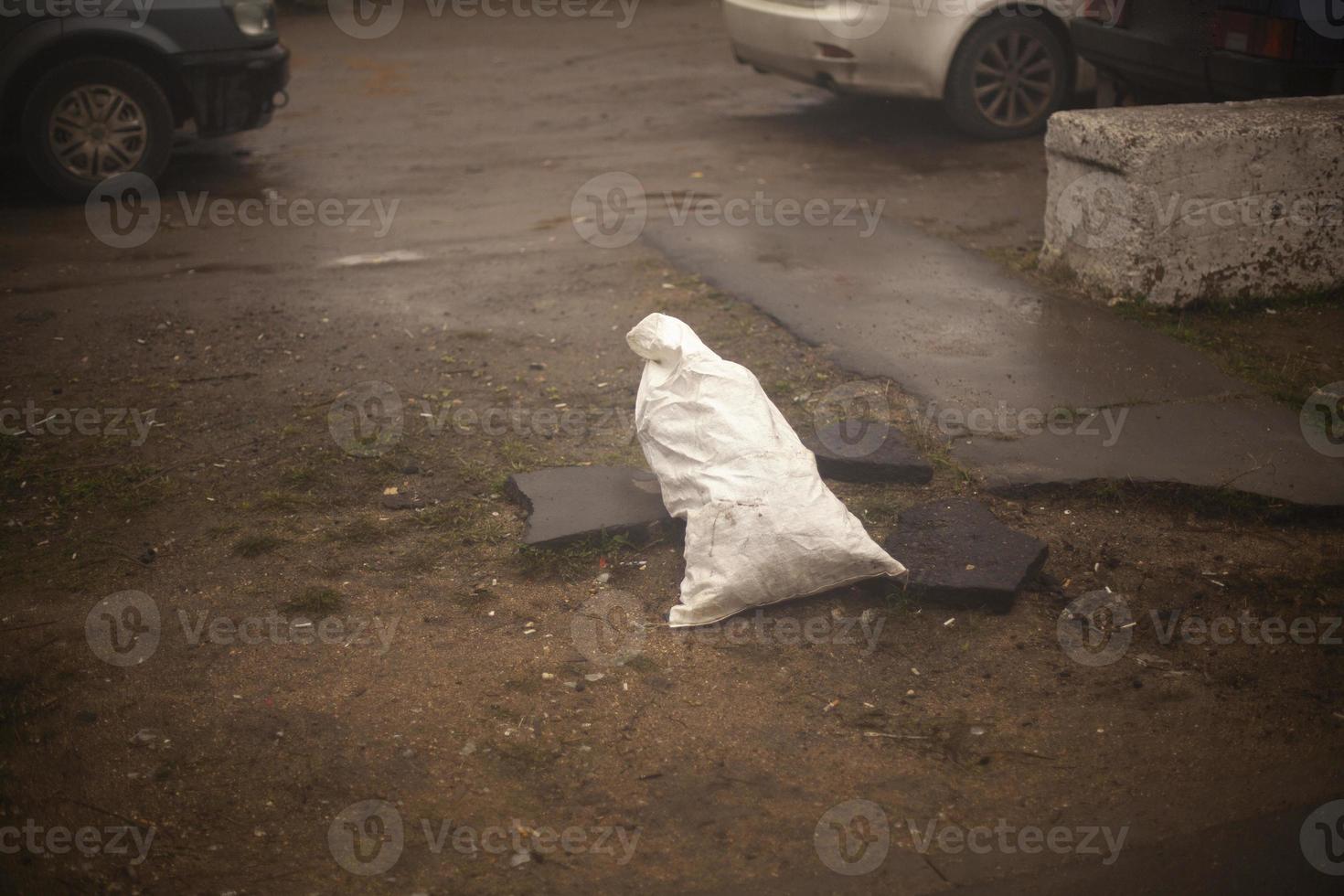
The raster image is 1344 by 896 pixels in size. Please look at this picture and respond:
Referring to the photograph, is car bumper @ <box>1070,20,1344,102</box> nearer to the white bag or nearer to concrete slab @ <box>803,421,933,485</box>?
concrete slab @ <box>803,421,933,485</box>

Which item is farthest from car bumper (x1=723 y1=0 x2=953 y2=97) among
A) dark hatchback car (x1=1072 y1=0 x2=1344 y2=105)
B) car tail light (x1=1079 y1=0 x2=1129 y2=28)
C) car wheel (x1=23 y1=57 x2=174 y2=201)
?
car wheel (x1=23 y1=57 x2=174 y2=201)

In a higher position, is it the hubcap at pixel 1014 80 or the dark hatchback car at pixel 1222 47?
the dark hatchback car at pixel 1222 47

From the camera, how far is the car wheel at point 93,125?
6.79 metres

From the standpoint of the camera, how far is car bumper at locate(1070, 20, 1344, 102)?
5.47 metres

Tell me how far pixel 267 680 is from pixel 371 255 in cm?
369

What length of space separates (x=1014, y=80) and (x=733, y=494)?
5.74 m

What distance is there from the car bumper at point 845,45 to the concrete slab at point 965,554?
190 inches

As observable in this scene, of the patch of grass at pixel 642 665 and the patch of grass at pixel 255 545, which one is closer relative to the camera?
the patch of grass at pixel 642 665

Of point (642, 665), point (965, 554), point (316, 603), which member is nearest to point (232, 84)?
point (316, 603)

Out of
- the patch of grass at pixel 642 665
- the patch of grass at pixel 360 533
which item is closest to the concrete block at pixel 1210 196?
the patch of grass at pixel 642 665

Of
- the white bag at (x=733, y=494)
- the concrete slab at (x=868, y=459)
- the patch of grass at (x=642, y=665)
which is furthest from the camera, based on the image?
the concrete slab at (x=868, y=459)

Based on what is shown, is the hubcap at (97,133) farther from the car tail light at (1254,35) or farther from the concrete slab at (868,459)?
the car tail light at (1254,35)

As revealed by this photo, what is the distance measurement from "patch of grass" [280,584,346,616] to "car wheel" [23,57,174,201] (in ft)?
16.0

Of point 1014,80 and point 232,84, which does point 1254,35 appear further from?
point 232,84
